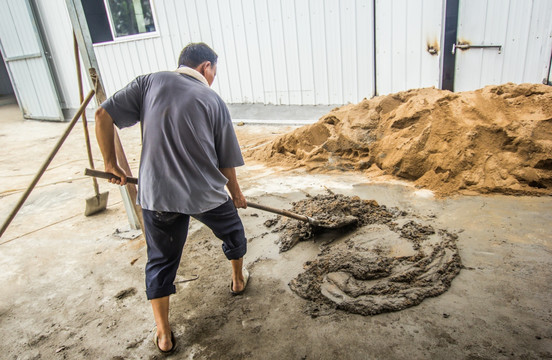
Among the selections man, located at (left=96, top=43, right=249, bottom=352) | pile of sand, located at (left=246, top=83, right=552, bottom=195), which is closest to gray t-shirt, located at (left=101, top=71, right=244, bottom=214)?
man, located at (left=96, top=43, right=249, bottom=352)

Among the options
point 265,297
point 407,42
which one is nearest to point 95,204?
point 265,297

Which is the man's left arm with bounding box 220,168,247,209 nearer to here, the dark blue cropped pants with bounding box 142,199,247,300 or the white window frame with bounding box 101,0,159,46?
the dark blue cropped pants with bounding box 142,199,247,300

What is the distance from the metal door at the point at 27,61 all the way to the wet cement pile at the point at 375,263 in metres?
9.32

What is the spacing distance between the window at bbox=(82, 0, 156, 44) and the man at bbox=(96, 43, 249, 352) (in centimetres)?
665

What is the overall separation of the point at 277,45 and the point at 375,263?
5150 mm

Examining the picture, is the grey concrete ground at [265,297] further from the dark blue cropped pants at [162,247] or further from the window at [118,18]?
the window at [118,18]

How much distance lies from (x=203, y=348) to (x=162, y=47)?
7212 mm

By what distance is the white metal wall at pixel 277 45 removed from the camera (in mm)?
5723

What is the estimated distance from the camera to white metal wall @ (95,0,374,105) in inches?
225

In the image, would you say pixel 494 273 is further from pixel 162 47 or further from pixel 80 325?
pixel 162 47

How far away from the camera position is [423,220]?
2975mm

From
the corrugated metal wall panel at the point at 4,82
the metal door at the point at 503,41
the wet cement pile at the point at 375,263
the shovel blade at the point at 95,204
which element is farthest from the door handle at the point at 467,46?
the corrugated metal wall panel at the point at 4,82

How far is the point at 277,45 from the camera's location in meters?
6.42

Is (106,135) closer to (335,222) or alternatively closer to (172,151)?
(172,151)
